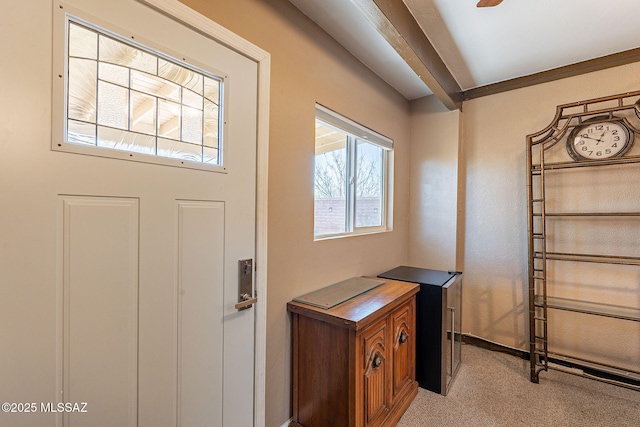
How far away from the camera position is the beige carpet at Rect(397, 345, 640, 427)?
179 cm

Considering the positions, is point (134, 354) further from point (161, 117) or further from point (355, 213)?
point (355, 213)

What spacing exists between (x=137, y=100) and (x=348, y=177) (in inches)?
62.8

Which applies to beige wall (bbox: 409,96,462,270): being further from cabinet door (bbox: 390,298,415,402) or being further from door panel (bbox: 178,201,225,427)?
door panel (bbox: 178,201,225,427)

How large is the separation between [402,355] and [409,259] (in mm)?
1269

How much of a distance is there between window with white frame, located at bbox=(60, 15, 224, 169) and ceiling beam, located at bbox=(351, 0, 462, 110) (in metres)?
0.86

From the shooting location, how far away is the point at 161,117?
1.09 meters

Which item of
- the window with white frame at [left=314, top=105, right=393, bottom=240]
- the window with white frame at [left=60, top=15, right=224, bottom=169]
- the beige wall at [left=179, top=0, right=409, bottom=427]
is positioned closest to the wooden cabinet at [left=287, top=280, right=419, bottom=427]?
A: the beige wall at [left=179, top=0, right=409, bottom=427]

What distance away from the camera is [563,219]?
2.36 metres

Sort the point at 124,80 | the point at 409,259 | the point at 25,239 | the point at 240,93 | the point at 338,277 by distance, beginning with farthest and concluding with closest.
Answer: the point at 409,259 < the point at 338,277 < the point at 240,93 < the point at 124,80 < the point at 25,239

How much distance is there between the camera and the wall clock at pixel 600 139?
209cm

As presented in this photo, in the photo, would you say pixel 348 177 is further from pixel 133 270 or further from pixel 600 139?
pixel 600 139

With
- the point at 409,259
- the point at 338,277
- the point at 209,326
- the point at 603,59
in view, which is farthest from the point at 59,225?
the point at 603,59

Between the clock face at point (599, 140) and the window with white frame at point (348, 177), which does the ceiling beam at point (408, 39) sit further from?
the clock face at point (599, 140)

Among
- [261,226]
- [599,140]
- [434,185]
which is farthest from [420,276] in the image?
[599,140]
